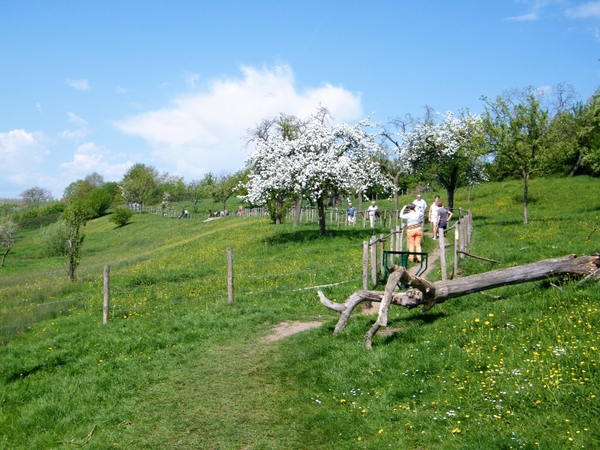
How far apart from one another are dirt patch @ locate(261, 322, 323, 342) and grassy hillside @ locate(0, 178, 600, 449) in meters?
0.38

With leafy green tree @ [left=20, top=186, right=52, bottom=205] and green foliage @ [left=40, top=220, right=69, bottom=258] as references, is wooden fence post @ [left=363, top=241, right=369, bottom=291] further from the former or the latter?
leafy green tree @ [left=20, top=186, right=52, bottom=205]

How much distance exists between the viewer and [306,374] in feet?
32.6

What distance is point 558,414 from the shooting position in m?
6.79

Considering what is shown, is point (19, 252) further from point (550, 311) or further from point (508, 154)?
point (550, 311)

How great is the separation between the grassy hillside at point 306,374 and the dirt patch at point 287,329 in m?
0.38

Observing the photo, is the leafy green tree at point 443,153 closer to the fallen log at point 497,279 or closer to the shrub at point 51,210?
the fallen log at point 497,279

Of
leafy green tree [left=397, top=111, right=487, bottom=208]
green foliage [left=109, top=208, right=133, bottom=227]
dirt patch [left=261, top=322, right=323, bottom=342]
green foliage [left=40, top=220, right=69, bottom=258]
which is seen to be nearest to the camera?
dirt patch [left=261, top=322, right=323, bottom=342]

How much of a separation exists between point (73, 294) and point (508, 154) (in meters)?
22.0

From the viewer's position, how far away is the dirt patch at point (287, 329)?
12.5 meters

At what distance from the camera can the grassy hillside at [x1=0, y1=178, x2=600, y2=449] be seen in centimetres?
731

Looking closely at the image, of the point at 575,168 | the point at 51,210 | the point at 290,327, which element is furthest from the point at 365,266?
the point at 51,210

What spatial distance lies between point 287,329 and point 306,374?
10.6 ft

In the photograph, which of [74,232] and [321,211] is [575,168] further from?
[74,232]

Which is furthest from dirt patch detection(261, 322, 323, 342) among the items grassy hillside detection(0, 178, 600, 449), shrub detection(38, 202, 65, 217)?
Result: shrub detection(38, 202, 65, 217)
